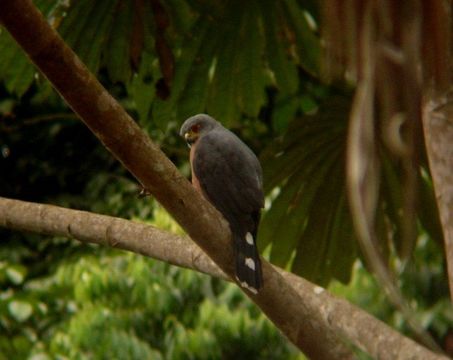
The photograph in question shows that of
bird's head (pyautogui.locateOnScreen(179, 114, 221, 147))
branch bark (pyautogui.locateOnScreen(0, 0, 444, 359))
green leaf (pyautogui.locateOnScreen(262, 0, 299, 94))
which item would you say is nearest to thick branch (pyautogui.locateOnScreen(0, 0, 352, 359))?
branch bark (pyautogui.locateOnScreen(0, 0, 444, 359))

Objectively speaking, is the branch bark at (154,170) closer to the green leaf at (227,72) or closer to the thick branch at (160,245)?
the thick branch at (160,245)

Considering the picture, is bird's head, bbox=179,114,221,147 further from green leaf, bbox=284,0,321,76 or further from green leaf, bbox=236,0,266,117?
green leaf, bbox=284,0,321,76

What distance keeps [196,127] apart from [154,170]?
1999 millimetres

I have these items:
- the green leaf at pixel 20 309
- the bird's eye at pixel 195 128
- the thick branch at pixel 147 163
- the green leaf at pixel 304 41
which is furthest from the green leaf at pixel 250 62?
the green leaf at pixel 20 309

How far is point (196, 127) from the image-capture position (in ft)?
13.4

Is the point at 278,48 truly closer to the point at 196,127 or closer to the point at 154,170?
the point at 196,127

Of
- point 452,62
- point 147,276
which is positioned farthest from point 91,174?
point 452,62

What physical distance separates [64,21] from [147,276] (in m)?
1.93

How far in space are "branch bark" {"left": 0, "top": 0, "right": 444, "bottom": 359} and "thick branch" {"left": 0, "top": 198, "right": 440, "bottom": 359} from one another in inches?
0.8

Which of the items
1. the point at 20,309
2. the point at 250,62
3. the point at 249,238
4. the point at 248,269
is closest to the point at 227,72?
the point at 250,62

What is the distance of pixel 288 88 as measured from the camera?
3656 millimetres

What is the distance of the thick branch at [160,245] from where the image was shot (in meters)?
2.56

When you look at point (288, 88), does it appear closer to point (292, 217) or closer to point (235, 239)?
point (292, 217)

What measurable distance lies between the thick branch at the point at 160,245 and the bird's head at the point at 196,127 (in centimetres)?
112
